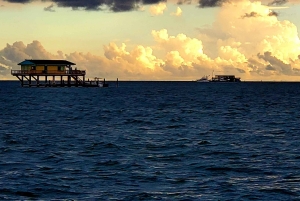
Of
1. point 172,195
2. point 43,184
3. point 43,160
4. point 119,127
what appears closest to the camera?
point 172,195

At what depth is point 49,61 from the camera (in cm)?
12731

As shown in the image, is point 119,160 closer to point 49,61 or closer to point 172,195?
point 172,195

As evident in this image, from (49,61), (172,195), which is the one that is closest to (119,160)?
(172,195)

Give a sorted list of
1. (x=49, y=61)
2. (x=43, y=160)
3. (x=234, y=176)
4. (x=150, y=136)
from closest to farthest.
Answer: (x=234, y=176), (x=43, y=160), (x=150, y=136), (x=49, y=61)

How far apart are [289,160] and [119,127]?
1999 cm

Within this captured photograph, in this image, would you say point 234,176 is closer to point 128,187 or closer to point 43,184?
point 128,187

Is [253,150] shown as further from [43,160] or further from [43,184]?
[43,184]

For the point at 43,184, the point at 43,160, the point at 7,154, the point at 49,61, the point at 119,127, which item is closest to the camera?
the point at 43,184

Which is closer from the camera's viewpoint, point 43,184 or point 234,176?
point 43,184

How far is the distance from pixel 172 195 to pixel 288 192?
Answer: 13.6 ft

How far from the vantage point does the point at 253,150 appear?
29328 mm

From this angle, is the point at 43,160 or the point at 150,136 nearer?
the point at 43,160

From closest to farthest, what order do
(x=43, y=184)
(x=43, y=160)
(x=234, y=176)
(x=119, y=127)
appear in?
Answer: (x=43, y=184) → (x=234, y=176) → (x=43, y=160) → (x=119, y=127)

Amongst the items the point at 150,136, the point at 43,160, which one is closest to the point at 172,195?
the point at 43,160
